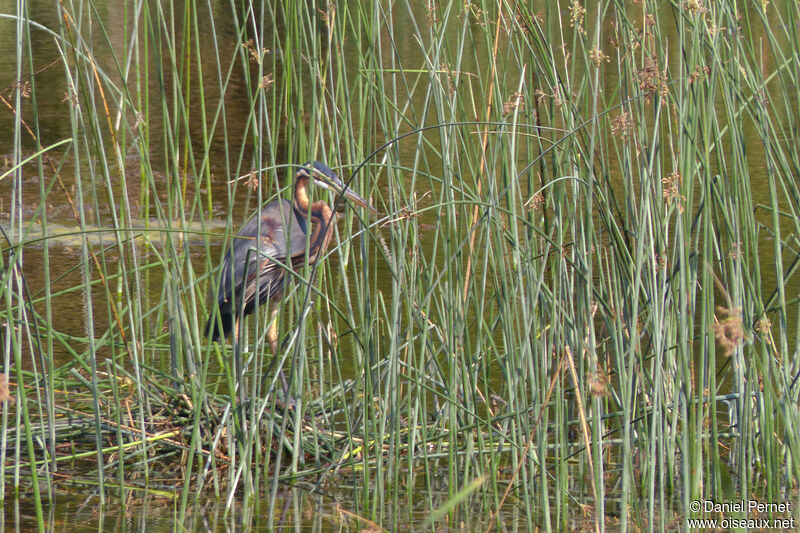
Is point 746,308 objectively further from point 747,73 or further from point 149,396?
point 149,396

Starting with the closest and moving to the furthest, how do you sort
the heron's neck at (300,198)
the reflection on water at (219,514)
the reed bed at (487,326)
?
the reed bed at (487,326), the reflection on water at (219,514), the heron's neck at (300,198)

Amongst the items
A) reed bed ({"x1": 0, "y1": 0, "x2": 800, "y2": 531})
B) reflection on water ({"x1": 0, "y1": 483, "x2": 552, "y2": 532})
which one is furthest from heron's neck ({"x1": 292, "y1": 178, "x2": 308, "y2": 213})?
reflection on water ({"x1": 0, "y1": 483, "x2": 552, "y2": 532})

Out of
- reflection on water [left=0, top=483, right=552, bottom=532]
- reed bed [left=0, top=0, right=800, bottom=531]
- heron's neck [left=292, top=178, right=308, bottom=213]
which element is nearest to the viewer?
reed bed [left=0, top=0, right=800, bottom=531]

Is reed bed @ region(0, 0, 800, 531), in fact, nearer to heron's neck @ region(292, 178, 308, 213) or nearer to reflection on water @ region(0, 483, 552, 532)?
reflection on water @ region(0, 483, 552, 532)

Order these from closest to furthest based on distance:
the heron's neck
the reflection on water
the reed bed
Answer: the reed bed
the reflection on water
the heron's neck

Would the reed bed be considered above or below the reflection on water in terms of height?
above

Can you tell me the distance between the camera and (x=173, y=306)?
218 centimetres

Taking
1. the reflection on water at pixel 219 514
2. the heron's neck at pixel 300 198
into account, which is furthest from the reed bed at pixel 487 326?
the heron's neck at pixel 300 198

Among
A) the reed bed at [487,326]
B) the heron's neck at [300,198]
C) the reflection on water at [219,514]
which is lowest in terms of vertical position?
the reflection on water at [219,514]

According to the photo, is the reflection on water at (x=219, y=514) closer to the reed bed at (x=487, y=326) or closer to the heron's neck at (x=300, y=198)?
Answer: the reed bed at (x=487, y=326)

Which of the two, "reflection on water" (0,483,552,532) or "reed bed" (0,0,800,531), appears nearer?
"reed bed" (0,0,800,531)

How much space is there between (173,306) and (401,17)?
25.7 ft

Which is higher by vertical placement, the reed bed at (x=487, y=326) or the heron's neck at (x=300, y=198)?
the heron's neck at (x=300, y=198)

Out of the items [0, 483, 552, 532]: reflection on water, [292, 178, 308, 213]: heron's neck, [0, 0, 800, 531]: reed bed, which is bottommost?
[0, 483, 552, 532]: reflection on water
